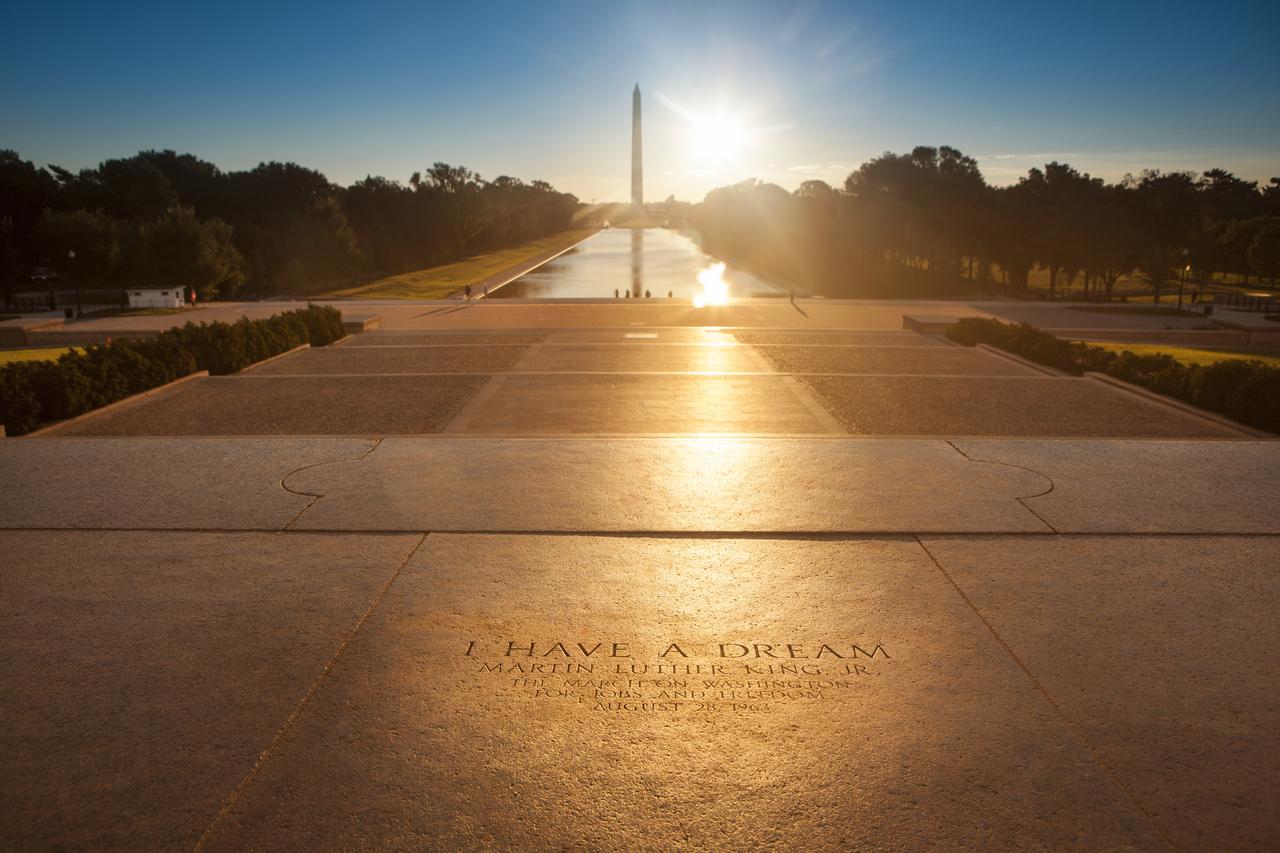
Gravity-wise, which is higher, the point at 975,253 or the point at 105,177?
the point at 105,177

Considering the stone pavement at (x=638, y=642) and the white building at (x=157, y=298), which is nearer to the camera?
the stone pavement at (x=638, y=642)

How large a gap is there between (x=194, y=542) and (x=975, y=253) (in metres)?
75.3

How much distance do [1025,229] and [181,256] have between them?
56424 mm

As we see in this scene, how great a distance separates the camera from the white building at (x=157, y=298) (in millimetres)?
40375

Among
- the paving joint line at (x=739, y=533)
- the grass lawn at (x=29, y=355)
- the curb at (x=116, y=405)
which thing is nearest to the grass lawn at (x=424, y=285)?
the grass lawn at (x=29, y=355)

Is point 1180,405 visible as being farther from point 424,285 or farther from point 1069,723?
point 424,285

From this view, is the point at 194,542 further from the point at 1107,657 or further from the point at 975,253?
the point at 975,253

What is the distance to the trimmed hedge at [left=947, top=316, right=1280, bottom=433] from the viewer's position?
44.9ft

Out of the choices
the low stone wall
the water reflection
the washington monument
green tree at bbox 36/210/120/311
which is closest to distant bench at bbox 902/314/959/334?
the low stone wall

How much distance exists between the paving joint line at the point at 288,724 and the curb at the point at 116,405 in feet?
30.8

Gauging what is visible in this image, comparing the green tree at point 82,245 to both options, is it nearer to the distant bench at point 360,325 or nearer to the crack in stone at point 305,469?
the distant bench at point 360,325

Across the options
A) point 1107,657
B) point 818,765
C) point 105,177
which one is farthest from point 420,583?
point 105,177

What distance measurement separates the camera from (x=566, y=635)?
5836 millimetres

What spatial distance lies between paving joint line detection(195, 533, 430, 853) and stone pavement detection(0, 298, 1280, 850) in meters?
0.02
